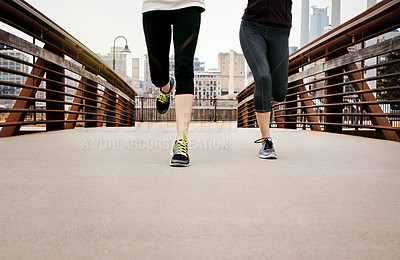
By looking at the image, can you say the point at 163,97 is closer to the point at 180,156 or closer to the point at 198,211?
the point at 180,156

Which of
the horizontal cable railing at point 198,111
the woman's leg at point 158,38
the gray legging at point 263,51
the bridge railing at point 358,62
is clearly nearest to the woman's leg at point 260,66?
the gray legging at point 263,51

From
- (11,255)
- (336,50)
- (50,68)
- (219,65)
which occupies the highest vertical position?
(219,65)

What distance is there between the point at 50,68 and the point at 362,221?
4.44 m

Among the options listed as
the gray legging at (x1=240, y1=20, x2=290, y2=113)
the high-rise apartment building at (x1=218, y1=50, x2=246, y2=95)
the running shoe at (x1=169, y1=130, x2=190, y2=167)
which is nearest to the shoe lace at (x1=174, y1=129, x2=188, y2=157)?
the running shoe at (x1=169, y1=130, x2=190, y2=167)

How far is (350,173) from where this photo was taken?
175cm

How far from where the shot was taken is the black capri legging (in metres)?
2.26

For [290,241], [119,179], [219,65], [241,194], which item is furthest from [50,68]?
[219,65]

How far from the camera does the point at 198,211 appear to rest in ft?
3.52

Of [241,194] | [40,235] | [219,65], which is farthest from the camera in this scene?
[219,65]

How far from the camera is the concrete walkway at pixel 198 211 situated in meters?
0.78

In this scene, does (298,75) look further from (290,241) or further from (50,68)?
(290,241)

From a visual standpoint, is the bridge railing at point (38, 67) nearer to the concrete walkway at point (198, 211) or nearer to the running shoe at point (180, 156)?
the concrete walkway at point (198, 211)

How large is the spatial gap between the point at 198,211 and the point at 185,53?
148 centimetres

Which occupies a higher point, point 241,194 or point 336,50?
point 336,50
